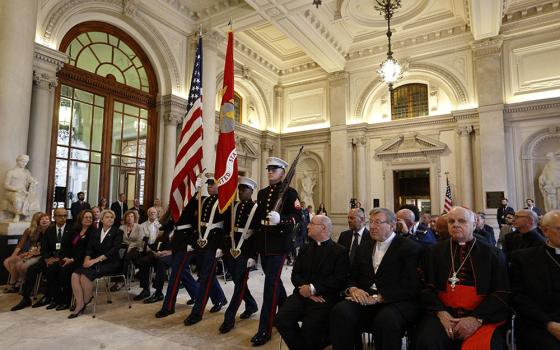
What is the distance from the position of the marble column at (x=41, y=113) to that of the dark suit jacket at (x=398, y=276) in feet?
23.7

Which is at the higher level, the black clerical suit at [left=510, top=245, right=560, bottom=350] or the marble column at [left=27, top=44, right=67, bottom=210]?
the marble column at [left=27, top=44, right=67, bottom=210]

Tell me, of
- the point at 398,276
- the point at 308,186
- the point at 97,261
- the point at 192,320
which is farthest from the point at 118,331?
the point at 308,186

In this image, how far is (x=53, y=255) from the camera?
5.21 m

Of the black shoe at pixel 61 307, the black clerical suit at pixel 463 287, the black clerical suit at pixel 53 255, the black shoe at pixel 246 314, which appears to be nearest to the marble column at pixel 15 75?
the black clerical suit at pixel 53 255

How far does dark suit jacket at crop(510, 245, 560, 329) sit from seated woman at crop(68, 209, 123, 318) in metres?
4.51

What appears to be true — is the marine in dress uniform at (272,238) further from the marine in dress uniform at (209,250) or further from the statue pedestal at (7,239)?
the statue pedestal at (7,239)

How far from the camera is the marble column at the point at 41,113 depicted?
7680 millimetres

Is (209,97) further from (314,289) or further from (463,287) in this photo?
(463,287)

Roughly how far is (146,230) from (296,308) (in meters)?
3.74

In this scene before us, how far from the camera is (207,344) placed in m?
3.50

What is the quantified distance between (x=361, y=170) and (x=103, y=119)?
9083 millimetres

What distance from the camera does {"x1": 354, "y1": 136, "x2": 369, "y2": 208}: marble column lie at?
45.8 feet

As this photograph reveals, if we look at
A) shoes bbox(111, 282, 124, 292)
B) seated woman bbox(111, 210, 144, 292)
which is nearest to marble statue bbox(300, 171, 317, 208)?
seated woman bbox(111, 210, 144, 292)

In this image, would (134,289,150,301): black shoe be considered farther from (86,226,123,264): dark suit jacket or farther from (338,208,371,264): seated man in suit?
(338,208,371,264): seated man in suit
